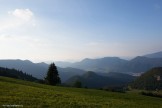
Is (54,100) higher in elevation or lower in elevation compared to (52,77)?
lower

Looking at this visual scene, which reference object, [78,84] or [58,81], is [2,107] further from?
[78,84]

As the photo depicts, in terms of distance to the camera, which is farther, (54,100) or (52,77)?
(52,77)

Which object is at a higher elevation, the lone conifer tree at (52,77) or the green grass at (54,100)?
the lone conifer tree at (52,77)

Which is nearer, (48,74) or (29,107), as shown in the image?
(29,107)

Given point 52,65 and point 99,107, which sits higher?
point 52,65

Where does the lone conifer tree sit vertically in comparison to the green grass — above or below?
above

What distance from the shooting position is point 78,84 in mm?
132875

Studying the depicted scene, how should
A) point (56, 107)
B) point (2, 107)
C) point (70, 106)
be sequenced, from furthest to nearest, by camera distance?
1. point (70, 106)
2. point (56, 107)
3. point (2, 107)

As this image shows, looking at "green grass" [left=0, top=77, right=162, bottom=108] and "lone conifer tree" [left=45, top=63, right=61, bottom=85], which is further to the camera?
"lone conifer tree" [left=45, top=63, right=61, bottom=85]

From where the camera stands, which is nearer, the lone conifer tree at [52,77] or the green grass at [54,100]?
the green grass at [54,100]

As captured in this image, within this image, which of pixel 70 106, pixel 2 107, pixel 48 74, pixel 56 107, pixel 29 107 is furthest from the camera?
pixel 48 74

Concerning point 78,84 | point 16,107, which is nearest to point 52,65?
point 78,84

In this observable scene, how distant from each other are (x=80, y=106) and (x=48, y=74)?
82.9 m

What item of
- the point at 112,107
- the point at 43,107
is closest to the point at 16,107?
the point at 43,107
